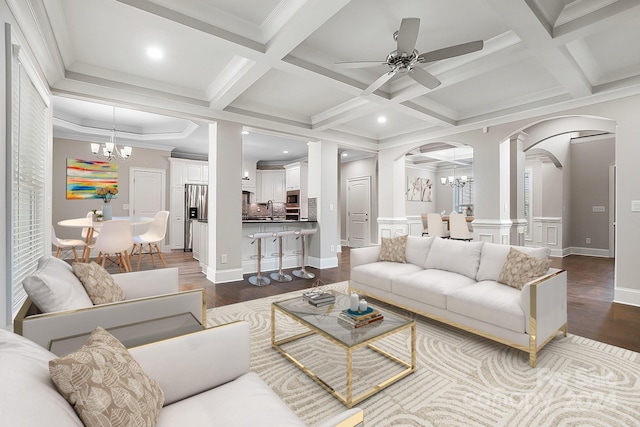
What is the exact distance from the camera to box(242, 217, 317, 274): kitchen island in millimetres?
5188

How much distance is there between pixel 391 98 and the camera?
392 centimetres

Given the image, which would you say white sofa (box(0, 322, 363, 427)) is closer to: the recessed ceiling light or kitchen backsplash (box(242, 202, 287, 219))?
the recessed ceiling light

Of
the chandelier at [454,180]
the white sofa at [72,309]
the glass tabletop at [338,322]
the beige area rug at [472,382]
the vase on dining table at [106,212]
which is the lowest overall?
the beige area rug at [472,382]

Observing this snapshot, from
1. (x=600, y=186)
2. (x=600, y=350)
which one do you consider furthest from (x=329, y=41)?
(x=600, y=186)

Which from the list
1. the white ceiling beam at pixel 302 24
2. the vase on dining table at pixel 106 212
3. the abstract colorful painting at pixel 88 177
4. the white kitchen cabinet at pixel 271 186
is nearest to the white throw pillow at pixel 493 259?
the white ceiling beam at pixel 302 24

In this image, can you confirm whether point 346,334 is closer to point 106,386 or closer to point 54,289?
point 106,386

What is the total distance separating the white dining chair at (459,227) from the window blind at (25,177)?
634cm

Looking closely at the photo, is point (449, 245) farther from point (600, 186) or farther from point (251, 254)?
point (600, 186)

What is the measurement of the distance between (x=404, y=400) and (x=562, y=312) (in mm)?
1736

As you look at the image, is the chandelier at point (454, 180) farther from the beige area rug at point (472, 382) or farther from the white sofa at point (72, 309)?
the white sofa at point (72, 309)

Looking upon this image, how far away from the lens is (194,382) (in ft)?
4.01

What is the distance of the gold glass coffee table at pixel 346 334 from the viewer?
1790 millimetres

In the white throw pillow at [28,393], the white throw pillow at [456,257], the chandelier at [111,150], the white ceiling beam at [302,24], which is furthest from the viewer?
the chandelier at [111,150]

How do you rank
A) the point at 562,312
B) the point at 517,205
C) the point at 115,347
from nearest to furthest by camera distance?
the point at 115,347 → the point at 562,312 → the point at 517,205
